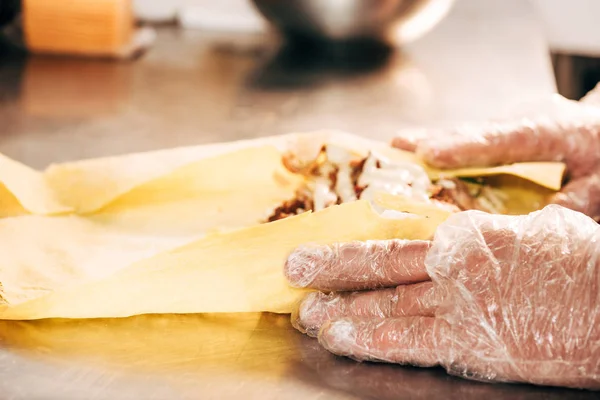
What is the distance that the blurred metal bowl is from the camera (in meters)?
1.87

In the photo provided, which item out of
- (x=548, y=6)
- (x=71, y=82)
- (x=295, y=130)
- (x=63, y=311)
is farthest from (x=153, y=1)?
(x=63, y=311)

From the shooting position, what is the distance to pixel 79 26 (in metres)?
1.90

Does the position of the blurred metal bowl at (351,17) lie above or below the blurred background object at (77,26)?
above

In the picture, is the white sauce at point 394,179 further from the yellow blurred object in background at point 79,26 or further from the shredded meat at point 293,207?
the yellow blurred object in background at point 79,26

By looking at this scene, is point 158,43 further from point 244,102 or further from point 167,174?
point 167,174

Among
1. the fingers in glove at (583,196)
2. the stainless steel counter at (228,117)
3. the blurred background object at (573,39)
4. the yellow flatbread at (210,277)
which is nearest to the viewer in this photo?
the stainless steel counter at (228,117)

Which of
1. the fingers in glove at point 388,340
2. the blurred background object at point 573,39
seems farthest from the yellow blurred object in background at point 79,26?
the blurred background object at point 573,39

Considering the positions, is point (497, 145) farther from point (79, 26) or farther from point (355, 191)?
point (79, 26)

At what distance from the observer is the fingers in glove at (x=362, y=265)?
34.0 inches

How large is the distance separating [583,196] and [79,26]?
4.11 ft

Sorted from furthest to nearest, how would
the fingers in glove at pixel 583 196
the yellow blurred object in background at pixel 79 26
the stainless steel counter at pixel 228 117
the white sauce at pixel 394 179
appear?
the yellow blurred object in background at pixel 79 26
the fingers in glove at pixel 583 196
the white sauce at pixel 394 179
the stainless steel counter at pixel 228 117

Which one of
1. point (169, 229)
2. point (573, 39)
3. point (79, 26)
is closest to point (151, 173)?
point (169, 229)

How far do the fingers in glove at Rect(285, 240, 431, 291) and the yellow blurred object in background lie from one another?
1172 millimetres

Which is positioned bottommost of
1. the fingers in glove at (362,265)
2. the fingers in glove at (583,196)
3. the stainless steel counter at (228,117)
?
the stainless steel counter at (228,117)
